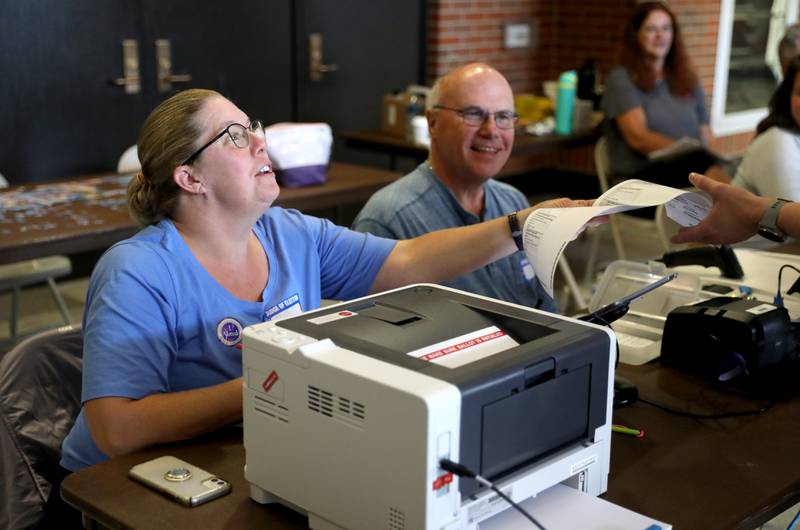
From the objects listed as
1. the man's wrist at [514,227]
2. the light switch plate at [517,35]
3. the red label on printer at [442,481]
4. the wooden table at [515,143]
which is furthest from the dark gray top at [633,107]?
the red label on printer at [442,481]

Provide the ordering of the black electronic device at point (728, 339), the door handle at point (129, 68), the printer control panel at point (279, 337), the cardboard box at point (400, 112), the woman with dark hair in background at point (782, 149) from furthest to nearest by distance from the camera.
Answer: the door handle at point (129, 68)
the cardboard box at point (400, 112)
the woman with dark hair in background at point (782, 149)
the black electronic device at point (728, 339)
the printer control panel at point (279, 337)

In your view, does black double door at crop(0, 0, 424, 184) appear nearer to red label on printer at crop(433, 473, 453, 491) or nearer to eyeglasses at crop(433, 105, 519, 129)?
eyeglasses at crop(433, 105, 519, 129)

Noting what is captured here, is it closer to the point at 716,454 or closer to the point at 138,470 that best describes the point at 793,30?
the point at 716,454

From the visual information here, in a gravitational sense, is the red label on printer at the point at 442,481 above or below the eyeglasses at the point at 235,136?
below

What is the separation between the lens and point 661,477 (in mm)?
1591

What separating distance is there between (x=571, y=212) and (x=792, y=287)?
33.4 inches

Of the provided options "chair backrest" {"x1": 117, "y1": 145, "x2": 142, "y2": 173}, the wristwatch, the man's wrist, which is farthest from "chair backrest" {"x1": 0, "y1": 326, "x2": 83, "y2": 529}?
"chair backrest" {"x1": 117, "y1": 145, "x2": 142, "y2": 173}

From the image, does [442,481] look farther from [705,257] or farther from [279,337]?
[705,257]

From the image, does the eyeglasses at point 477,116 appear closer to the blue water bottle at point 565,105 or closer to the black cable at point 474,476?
the black cable at point 474,476

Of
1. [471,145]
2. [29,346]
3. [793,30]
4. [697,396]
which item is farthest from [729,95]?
[29,346]

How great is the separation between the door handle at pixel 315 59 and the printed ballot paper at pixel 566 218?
168 inches

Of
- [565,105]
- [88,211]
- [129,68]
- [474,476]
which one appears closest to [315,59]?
[129,68]

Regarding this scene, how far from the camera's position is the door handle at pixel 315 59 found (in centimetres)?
588

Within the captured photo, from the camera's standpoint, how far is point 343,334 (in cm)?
141
